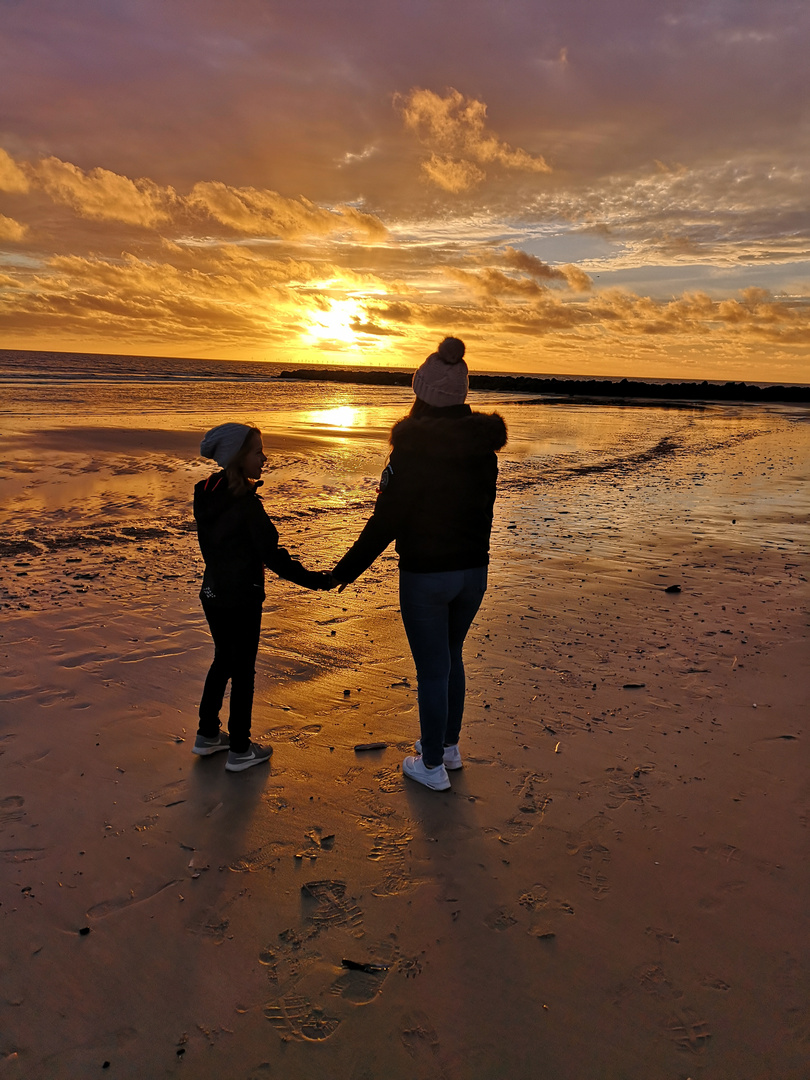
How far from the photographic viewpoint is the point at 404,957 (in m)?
2.74

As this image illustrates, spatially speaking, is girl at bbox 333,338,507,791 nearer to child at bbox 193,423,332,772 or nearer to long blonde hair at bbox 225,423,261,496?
child at bbox 193,423,332,772

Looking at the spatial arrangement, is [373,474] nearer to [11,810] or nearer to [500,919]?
[11,810]

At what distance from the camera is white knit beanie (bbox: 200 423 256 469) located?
12.3 feet

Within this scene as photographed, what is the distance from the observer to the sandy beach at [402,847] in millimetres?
2432

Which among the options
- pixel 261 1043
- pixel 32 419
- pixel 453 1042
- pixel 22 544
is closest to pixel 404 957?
pixel 453 1042

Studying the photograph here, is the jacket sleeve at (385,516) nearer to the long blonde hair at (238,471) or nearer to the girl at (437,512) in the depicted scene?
the girl at (437,512)

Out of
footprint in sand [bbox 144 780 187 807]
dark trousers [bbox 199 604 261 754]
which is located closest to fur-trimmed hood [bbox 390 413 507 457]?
dark trousers [bbox 199 604 261 754]

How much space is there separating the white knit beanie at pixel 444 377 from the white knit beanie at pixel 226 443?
104 cm

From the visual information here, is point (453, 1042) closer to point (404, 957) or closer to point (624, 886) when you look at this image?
point (404, 957)

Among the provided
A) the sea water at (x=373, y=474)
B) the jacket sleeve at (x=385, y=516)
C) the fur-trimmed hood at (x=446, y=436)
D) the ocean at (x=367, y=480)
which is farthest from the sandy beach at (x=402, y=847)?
the sea water at (x=373, y=474)

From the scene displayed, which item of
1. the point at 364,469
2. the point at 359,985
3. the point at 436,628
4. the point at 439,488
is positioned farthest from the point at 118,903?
the point at 364,469

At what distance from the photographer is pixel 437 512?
348cm

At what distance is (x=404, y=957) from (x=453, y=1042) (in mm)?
393

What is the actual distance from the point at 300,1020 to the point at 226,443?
277 centimetres
